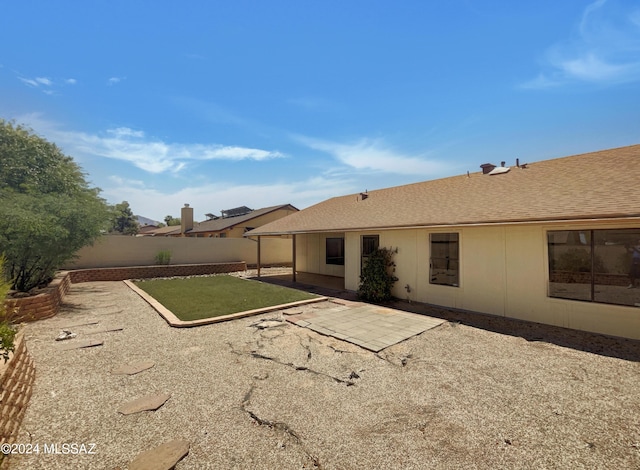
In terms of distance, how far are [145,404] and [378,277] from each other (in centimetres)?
726

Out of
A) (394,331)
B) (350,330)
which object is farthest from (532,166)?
(350,330)

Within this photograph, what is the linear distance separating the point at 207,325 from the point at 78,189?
32.1 ft

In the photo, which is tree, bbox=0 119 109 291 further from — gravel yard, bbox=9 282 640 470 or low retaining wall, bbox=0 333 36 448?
low retaining wall, bbox=0 333 36 448

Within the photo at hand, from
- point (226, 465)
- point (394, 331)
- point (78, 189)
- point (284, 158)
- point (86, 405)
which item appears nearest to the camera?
point (226, 465)

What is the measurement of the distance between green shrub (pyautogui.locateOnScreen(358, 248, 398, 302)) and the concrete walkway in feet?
2.16

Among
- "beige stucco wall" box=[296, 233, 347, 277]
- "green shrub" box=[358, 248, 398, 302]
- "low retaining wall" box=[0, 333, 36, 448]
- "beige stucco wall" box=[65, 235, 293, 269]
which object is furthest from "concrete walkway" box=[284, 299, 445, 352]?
"beige stucco wall" box=[65, 235, 293, 269]

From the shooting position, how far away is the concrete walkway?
5910mm

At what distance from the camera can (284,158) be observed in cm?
1825

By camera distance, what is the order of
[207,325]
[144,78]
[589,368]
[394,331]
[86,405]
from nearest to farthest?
[86,405]
[589,368]
[394,331]
[207,325]
[144,78]

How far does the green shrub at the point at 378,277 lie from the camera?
9.36 meters

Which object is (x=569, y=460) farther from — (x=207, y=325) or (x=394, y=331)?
(x=207, y=325)

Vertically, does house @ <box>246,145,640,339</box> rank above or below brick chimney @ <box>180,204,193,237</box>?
below

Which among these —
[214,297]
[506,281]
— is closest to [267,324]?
[214,297]

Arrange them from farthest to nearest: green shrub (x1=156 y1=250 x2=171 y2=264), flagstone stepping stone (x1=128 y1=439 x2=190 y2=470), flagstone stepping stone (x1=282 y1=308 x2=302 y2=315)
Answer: green shrub (x1=156 y1=250 x2=171 y2=264)
flagstone stepping stone (x1=282 y1=308 x2=302 y2=315)
flagstone stepping stone (x1=128 y1=439 x2=190 y2=470)
